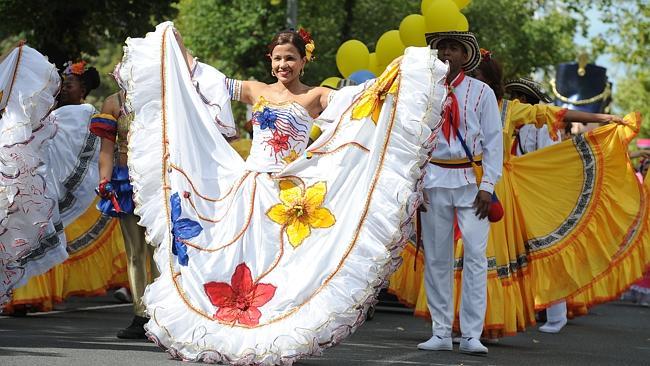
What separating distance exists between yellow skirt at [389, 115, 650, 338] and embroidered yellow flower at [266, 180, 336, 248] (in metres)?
2.38

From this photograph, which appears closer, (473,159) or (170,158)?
(170,158)

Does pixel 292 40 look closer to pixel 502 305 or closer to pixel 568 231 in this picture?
pixel 502 305

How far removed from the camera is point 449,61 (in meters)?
9.46

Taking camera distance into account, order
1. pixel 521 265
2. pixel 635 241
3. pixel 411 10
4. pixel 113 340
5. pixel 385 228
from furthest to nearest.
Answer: pixel 411 10 < pixel 635 241 < pixel 521 265 < pixel 113 340 < pixel 385 228

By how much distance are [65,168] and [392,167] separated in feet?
14.6

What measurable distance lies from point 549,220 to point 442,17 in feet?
6.70

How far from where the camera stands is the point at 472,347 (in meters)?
9.34

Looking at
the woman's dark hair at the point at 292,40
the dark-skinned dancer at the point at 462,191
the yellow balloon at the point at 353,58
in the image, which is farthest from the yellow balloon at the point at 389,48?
the woman's dark hair at the point at 292,40

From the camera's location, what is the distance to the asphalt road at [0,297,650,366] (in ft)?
→ 27.2

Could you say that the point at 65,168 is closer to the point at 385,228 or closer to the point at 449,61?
the point at 449,61

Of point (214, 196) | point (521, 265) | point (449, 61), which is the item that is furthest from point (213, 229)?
point (521, 265)

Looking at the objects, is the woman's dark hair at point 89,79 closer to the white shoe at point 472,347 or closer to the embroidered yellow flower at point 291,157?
the embroidered yellow flower at point 291,157

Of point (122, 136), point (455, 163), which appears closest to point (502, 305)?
point (455, 163)

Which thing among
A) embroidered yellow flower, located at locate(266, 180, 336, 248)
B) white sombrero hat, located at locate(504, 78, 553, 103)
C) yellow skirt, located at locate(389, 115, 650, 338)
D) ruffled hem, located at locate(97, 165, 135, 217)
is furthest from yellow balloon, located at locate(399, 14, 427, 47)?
embroidered yellow flower, located at locate(266, 180, 336, 248)
